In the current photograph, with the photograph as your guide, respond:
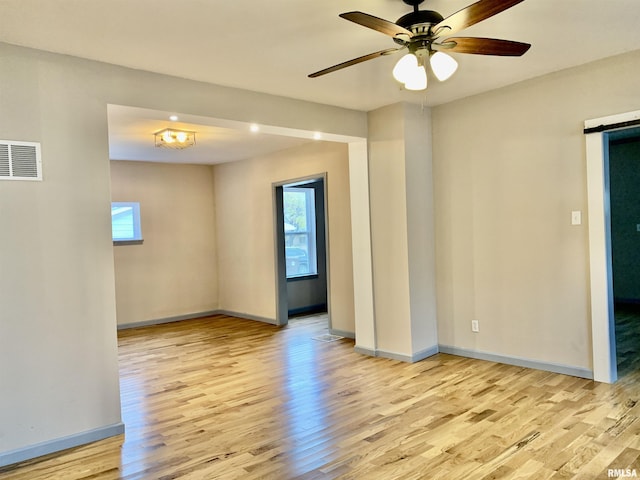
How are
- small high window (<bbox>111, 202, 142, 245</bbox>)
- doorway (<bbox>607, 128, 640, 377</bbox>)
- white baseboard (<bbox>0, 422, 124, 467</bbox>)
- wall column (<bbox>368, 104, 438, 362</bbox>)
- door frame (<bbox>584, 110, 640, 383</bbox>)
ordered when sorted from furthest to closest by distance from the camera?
small high window (<bbox>111, 202, 142, 245</bbox>), doorway (<bbox>607, 128, 640, 377</bbox>), wall column (<bbox>368, 104, 438, 362</bbox>), door frame (<bbox>584, 110, 640, 383</bbox>), white baseboard (<bbox>0, 422, 124, 467</bbox>)

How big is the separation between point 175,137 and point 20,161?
228 cm

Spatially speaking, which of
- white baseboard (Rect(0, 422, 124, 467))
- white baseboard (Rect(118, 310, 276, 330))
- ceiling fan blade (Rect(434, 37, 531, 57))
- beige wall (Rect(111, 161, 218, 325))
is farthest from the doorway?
white baseboard (Rect(0, 422, 124, 467))

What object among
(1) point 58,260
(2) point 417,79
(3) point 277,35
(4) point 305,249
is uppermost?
(3) point 277,35

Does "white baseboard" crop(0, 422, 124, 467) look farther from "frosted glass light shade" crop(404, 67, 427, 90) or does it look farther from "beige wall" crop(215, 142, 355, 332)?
"beige wall" crop(215, 142, 355, 332)

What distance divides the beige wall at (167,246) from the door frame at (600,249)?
5667 mm

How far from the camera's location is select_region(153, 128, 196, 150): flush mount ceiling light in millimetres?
4930

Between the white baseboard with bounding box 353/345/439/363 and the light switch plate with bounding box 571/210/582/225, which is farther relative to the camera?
the white baseboard with bounding box 353/345/439/363

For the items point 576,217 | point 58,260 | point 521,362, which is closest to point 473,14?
point 576,217

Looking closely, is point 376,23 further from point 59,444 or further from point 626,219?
point 626,219

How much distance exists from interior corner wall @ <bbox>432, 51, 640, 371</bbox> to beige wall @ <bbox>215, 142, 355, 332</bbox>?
1.32m

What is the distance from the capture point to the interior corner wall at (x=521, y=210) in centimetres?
378

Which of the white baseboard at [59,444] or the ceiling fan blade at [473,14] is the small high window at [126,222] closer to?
the white baseboard at [59,444]

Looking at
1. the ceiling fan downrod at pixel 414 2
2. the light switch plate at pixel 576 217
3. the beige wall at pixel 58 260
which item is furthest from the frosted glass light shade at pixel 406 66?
the light switch plate at pixel 576 217

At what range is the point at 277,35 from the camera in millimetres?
2816
